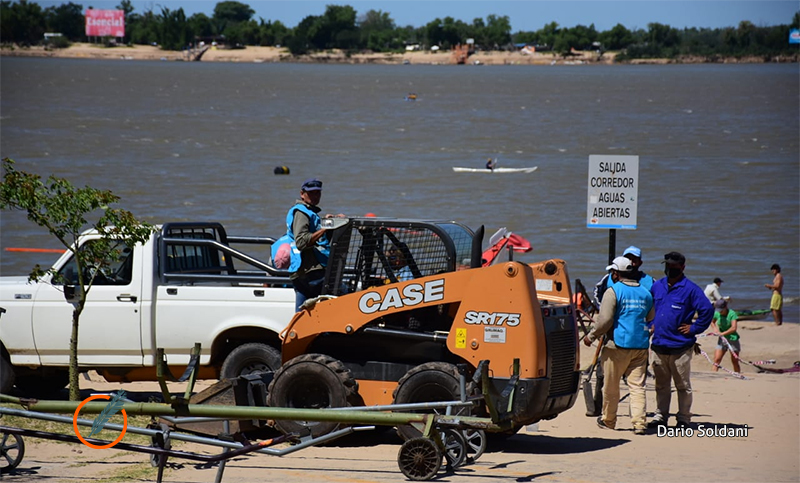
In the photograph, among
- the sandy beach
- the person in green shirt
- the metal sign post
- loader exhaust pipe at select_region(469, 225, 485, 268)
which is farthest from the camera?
the person in green shirt

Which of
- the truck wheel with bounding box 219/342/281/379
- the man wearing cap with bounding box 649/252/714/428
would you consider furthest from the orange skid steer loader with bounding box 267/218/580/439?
the man wearing cap with bounding box 649/252/714/428

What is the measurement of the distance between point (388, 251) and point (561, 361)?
1836mm

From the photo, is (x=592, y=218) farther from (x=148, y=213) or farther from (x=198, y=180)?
(x=198, y=180)

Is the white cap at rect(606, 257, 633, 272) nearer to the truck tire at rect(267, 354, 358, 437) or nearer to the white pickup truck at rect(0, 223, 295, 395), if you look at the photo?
the truck tire at rect(267, 354, 358, 437)

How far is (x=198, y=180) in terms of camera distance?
46625 mm

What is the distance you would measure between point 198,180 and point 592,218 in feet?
114

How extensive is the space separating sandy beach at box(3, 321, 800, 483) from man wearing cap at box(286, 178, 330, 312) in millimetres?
1470

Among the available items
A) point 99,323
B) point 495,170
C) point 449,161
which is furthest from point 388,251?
point 449,161

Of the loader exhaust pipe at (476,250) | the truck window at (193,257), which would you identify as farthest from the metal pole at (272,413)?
the truck window at (193,257)

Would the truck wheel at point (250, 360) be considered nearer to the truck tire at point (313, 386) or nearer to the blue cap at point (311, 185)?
the truck tire at point (313, 386)

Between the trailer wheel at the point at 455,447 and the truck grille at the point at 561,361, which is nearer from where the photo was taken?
the trailer wheel at the point at 455,447

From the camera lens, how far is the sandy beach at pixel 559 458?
350 inches

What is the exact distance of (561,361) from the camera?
9859 millimetres

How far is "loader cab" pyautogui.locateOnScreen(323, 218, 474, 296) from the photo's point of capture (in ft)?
32.8
